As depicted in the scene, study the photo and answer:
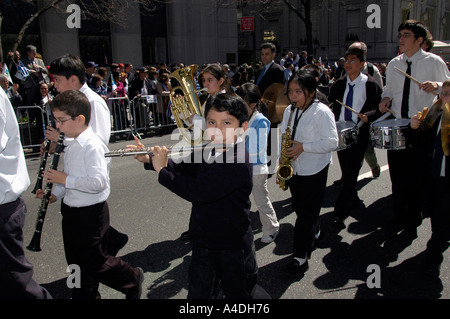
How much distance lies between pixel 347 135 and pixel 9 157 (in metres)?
3.25

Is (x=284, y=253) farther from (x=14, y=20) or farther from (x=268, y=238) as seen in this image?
(x=14, y=20)

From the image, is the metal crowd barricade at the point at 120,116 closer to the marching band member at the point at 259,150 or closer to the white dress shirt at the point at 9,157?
the marching band member at the point at 259,150

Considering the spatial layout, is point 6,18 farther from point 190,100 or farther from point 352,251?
point 352,251

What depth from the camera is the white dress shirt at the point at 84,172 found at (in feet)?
8.92

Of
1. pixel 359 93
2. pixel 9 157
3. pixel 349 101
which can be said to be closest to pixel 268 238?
pixel 349 101

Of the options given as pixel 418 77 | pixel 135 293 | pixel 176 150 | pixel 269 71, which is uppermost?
pixel 269 71

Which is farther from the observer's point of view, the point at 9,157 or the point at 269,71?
the point at 269,71

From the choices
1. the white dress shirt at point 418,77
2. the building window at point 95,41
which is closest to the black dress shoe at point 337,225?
the white dress shirt at point 418,77

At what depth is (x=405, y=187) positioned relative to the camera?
180 inches

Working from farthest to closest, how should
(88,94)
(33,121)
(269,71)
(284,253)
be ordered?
(33,121), (269,71), (284,253), (88,94)

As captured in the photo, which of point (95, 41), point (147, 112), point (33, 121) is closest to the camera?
point (33, 121)

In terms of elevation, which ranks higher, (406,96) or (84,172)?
(406,96)

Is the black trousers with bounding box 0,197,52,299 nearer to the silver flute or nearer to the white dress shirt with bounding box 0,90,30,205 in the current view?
the white dress shirt with bounding box 0,90,30,205
